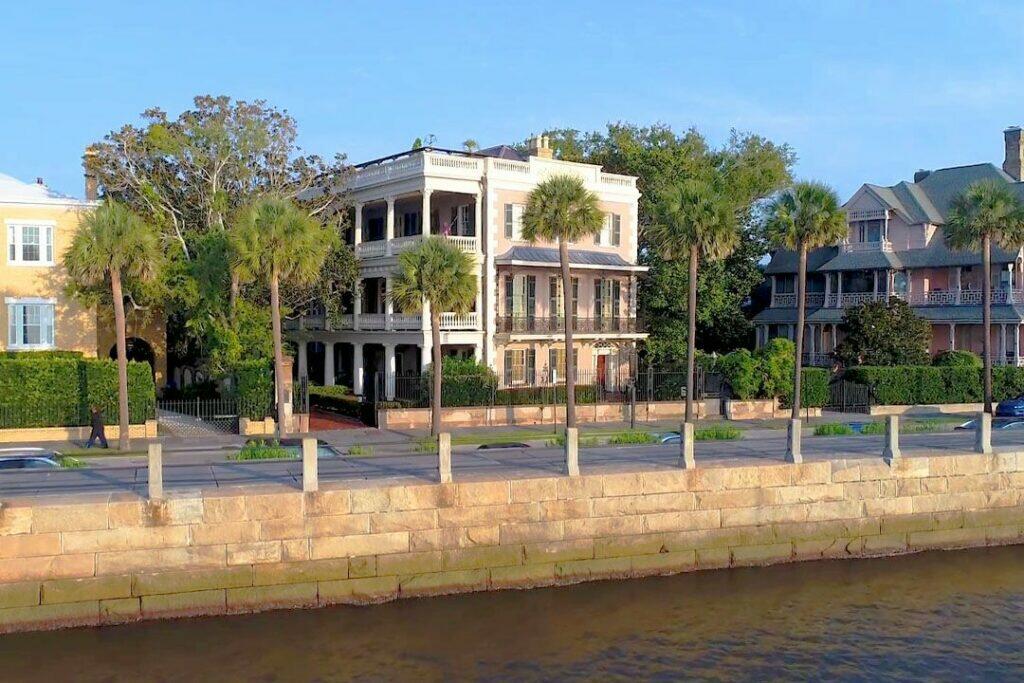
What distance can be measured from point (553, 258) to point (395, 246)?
24.0 feet

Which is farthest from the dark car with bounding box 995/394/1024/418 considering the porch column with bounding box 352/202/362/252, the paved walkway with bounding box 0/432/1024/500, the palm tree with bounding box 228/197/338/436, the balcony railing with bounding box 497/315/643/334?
the palm tree with bounding box 228/197/338/436

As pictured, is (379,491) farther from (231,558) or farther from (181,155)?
(181,155)

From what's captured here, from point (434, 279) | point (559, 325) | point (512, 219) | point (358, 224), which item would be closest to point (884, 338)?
point (559, 325)

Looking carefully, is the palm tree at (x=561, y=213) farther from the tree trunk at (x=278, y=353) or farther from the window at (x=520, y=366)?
the window at (x=520, y=366)

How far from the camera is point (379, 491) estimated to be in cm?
2303

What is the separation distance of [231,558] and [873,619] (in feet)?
44.5

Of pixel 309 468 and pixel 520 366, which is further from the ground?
pixel 520 366

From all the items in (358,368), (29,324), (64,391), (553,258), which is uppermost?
(553,258)

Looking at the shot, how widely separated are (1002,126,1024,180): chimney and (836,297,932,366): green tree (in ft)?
57.4

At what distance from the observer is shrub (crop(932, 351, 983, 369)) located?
5353 cm

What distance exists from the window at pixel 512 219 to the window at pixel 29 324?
19975 millimetres

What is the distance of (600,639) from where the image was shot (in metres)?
20.8

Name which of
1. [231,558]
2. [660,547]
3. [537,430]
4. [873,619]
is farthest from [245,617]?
[537,430]

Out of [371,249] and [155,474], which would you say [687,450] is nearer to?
[155,474]
